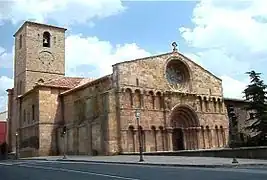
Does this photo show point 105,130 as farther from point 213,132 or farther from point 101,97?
point 213,132

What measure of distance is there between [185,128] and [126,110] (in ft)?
Answer: 30.8

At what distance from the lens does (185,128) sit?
3966 centimetres

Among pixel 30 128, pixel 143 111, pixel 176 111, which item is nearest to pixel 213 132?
pixel 176 111

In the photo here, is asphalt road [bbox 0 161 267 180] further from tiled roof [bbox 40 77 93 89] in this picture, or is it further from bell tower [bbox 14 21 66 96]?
bell tower [bbox 14 21 66 96]

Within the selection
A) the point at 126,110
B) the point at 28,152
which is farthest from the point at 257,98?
the point at 28,152

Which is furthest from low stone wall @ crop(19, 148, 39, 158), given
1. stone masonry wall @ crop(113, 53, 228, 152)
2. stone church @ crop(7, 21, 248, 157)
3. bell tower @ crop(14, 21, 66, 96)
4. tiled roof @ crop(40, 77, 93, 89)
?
stone masonry wall @ crop(113, 53, 228, 152)

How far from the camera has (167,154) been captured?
89.5ft

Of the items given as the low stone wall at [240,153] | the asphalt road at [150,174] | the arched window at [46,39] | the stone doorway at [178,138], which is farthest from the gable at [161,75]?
the arched window at [46,39]

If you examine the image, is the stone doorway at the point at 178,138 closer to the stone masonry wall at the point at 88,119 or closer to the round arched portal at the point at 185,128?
the round arched portal at the point at 185,128

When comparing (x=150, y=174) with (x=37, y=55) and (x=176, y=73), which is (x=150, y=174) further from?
(x=37, y=55)

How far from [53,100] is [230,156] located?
1045 inches

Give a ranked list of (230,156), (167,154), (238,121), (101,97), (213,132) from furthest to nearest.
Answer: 1. (238,121)
2. (213,132)
3. (101,97)
4. (167,154)
5. (230,156)

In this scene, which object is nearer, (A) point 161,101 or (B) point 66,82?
(A) point 161,101

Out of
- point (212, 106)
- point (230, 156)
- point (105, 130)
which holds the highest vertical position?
point (212, 106)
